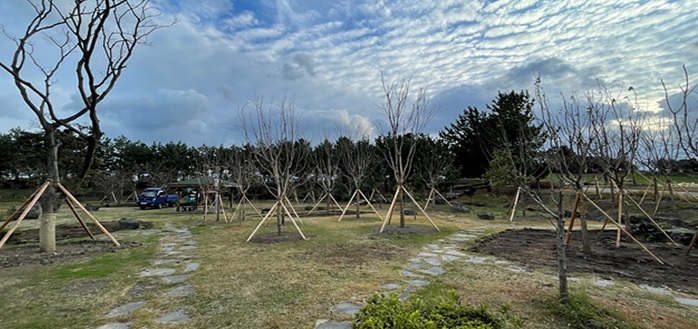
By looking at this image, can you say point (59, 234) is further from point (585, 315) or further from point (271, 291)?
point (585, 315)

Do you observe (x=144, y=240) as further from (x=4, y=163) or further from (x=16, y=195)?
(x=4, y=163)

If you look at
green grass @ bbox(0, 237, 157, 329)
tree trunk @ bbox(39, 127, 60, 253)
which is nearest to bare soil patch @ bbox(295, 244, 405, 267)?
green grass @ bbox(0, 237, 157, 329)

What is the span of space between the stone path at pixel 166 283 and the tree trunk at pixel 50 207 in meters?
1.98

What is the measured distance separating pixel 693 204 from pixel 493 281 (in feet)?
50.8

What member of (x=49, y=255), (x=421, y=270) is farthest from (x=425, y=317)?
(x=49, y=255)

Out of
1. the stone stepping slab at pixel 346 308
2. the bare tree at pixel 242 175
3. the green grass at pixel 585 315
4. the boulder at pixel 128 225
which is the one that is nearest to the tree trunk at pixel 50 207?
the boulder at pixel 128 225

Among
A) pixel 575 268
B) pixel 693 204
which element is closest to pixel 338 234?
pixel 575 268

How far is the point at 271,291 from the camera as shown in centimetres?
410

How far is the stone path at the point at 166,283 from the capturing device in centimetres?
327

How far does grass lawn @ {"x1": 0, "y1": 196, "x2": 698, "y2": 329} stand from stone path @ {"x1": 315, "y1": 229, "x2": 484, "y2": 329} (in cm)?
13

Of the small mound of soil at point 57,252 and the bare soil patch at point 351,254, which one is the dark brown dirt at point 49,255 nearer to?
the small mound of soil at point 57,252

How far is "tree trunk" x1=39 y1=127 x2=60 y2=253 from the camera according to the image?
21.1 ft

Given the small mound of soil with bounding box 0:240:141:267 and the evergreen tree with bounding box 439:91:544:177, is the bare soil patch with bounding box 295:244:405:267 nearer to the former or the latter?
the small mound of soil with bounding box 0:240:141:267

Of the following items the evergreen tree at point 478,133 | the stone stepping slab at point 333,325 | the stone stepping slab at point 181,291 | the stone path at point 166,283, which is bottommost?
the stone stepping slab at point 333,325
